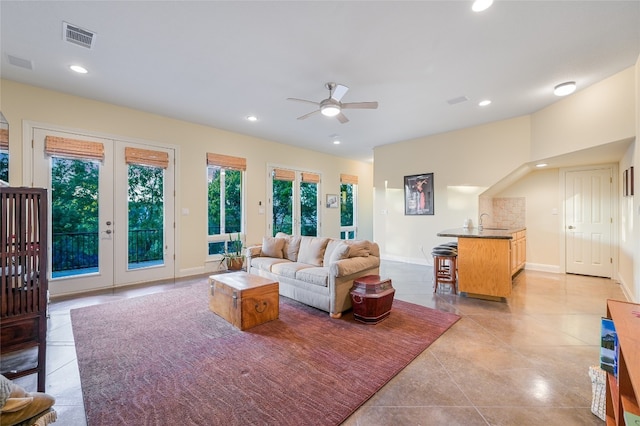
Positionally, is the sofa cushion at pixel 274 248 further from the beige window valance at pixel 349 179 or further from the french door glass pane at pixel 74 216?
the beige window valance at pixel 349 179

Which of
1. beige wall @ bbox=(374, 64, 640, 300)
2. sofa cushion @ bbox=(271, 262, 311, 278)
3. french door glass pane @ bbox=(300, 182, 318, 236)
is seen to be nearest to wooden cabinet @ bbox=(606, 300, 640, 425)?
beige wall @ bbox=(374, 64, 640, 300)

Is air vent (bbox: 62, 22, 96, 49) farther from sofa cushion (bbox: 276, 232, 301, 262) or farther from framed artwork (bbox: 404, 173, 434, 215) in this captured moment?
framed artwork (bbox: 404, 173, 434, 215)

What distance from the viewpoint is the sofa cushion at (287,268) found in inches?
144

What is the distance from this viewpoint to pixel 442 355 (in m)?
2.40

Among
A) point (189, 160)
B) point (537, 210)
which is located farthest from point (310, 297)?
point (537, 210)

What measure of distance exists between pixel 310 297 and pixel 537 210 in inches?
203

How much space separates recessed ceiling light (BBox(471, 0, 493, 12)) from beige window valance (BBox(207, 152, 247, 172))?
4.80 metres

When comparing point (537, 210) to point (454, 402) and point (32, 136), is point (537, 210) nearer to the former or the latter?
point (454, 402)

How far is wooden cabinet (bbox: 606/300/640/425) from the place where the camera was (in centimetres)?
99

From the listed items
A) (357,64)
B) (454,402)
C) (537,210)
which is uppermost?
(357,64)

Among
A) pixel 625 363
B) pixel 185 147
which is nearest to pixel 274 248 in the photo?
pixel 185 147

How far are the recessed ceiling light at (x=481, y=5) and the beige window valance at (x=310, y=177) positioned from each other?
5.40 meters

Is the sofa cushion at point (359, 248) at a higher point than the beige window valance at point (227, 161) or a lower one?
lower

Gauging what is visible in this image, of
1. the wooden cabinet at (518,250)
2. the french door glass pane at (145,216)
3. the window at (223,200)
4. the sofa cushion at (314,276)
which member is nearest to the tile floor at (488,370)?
the wooden cabinet at (518,250)
